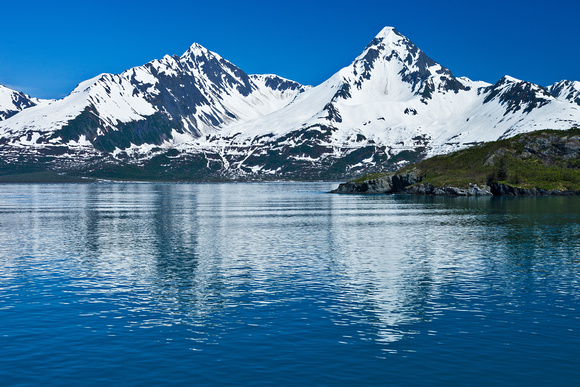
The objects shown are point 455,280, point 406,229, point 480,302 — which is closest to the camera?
point 480,302

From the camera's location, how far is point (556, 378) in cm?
2842

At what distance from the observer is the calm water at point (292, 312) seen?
2969cm

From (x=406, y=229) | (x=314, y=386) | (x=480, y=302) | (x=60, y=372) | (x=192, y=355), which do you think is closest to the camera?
(x=314, y=386)

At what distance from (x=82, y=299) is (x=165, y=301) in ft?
22.7

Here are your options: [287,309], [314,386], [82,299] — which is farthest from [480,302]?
[82,299]

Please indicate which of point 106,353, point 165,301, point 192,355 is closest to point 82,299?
point 165,301

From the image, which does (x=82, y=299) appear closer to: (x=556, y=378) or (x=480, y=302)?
(x=480, y=302)

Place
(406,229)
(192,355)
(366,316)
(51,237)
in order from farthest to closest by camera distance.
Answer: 1. (406,229)
2. (51,237)
3. (366,316)
4. (192,355)

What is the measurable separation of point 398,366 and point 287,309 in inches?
539

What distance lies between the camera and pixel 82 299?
46.3 meters

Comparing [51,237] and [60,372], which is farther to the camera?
[51,237]

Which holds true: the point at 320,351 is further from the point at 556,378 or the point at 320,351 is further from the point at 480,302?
the point at 480,302

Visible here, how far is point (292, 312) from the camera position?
41.5 metres

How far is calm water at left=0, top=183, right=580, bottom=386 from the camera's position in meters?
29.7
